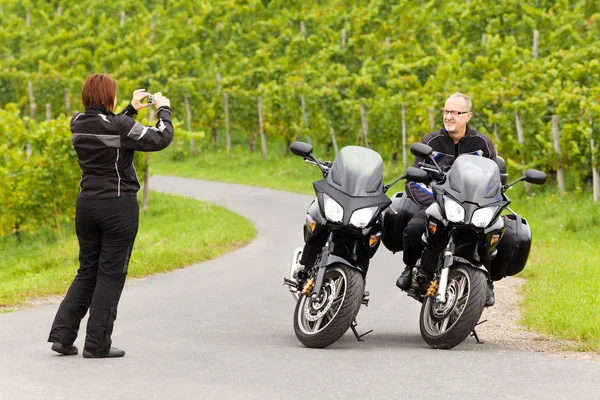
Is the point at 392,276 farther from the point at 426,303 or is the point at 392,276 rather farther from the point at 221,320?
the point at 426,303

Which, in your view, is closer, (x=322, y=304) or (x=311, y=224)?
(x=322, y=304)

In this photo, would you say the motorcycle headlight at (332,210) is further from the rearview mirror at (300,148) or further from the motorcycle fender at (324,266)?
the rearview mirror at (300,148)

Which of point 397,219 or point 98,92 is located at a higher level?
point 98,92

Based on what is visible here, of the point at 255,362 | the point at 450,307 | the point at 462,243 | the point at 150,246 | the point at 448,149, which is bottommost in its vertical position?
the point at 150,246

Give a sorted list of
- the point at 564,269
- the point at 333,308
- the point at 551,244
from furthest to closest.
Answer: the point at 551,244
the point at 564,269
the point at 333,308

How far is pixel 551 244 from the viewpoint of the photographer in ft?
48.3

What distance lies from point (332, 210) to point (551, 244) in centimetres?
879

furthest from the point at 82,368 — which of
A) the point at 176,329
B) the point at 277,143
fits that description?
the point at 277,143

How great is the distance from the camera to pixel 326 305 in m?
6.62

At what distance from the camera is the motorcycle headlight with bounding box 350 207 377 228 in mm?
6633

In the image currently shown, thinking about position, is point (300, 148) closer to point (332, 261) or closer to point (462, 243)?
point (332, 261)

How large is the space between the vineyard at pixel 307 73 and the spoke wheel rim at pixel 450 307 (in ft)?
39.6

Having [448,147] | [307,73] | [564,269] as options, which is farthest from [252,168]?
[448,147]

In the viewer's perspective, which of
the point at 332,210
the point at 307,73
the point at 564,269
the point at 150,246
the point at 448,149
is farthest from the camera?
the point at 307,73
